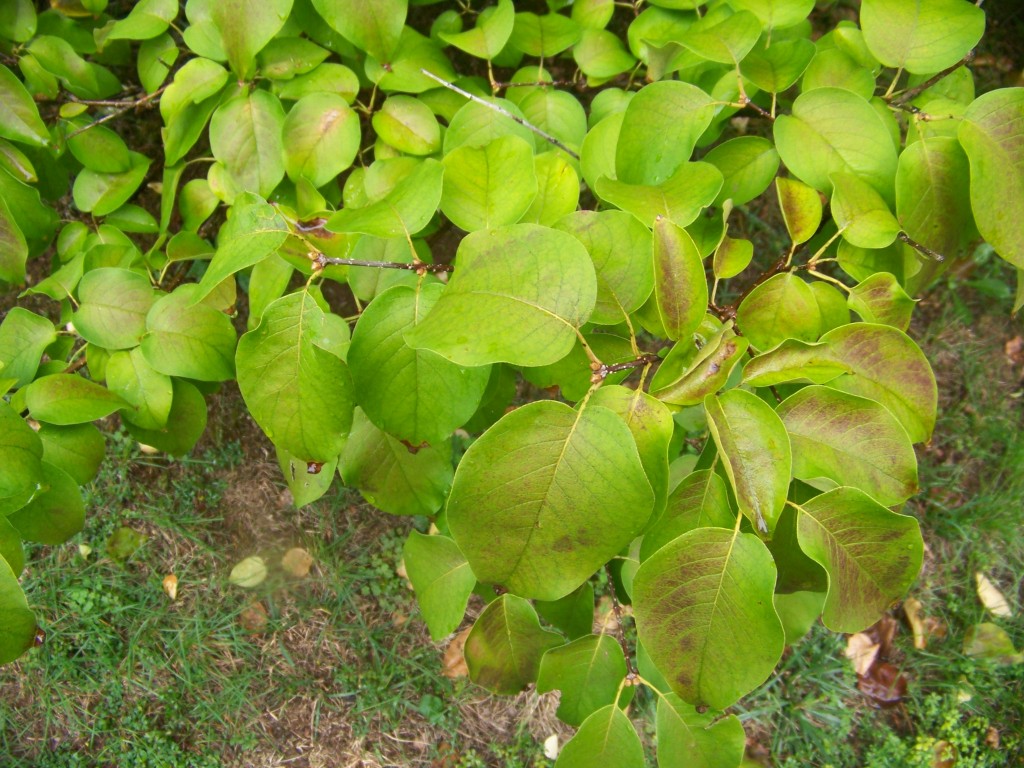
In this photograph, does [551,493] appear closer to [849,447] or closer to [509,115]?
[849,447]

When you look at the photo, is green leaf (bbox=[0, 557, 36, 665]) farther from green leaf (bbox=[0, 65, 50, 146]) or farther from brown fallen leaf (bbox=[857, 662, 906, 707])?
brown fallen leaf (bbox=[857, 662, 906, 707])

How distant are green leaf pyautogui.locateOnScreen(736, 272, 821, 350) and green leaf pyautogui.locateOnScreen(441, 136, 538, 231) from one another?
0.44 meters

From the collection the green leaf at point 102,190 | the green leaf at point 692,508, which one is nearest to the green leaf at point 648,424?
the green leaf at point 692,508

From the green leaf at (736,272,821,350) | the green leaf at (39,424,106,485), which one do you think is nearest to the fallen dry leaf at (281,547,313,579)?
the green leaf at (39,424,106,485)

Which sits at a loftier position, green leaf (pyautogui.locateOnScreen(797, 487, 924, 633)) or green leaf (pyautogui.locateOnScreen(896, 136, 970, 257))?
green leaf (pyautogui.locateOnScreen(896, 136, 970, 257))

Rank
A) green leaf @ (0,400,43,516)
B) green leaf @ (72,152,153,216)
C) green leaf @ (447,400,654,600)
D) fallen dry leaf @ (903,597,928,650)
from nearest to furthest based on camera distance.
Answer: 1. green leaf @ (447,400,654,600)
2. green leaf @ (0,400,43,516)
3. green leaf @ (72,152,153,216)
4. fallen dry leaf @ (903,597,928,650)

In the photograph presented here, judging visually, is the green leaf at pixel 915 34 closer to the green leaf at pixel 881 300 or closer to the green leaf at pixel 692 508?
the green leaf at pixel 881 300

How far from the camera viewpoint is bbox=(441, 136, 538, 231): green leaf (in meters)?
1.16

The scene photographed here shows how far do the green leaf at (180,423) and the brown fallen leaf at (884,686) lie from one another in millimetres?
2315

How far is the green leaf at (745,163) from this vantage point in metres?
1.44

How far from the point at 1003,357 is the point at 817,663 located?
50.7 inches

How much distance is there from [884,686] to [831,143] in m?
1.99

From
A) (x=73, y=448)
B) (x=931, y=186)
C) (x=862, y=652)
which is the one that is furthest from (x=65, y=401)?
(x=862, y=652)

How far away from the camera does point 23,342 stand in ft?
4.97
